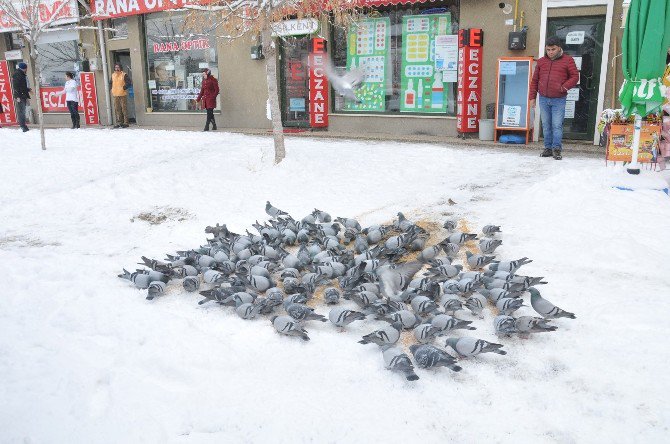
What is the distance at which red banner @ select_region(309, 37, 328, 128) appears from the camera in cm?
1309

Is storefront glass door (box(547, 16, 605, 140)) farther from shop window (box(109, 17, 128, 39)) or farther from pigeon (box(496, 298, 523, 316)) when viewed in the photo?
shop window (box(109, 17, 128, 39))

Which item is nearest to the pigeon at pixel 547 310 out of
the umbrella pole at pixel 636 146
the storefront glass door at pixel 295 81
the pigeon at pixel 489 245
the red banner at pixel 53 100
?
the pigeon at pixel 489 245

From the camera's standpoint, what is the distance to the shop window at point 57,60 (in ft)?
60.9

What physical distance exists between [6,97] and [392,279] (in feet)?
66.7

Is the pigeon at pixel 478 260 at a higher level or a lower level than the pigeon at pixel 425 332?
higher

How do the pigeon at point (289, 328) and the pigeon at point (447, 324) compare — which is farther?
the pigeon at point (289, 328)

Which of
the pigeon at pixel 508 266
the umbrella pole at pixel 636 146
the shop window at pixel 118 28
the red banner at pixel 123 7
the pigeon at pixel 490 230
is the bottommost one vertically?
the pigeon at pixel 508 266

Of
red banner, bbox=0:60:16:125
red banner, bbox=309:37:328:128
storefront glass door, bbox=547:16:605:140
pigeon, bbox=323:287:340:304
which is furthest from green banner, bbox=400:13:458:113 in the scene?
red banner, bbox=0:60:16:125

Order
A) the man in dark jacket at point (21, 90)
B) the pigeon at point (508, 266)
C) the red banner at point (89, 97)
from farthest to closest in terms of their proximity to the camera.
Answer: the red banner at point (89, 97)
the man in dark jacket at point (21, 90)
the pigeon at point (508, 266)

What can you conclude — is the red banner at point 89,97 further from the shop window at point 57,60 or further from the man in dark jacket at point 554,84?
the man in dark jacket at point 554,84

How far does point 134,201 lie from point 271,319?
4.73 metres

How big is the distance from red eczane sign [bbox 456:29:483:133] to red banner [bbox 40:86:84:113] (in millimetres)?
14481

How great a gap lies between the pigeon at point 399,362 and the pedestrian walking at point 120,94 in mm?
15391

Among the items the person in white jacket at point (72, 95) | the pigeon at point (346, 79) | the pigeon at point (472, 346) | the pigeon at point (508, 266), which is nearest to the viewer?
the pigeon at point (472, 346)
